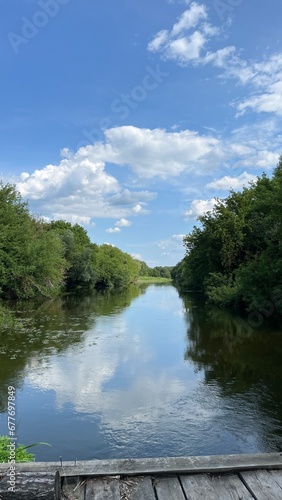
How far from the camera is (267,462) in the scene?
2.80m

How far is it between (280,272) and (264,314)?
13.9 feet

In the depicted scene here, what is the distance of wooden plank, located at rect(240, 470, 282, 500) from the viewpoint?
7.99ft

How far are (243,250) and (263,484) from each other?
103 ft

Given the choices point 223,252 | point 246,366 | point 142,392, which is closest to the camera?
point 142,392

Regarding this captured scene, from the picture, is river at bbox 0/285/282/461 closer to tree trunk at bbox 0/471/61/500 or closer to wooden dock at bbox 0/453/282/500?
wooden dock at bbox 0/453/282/500

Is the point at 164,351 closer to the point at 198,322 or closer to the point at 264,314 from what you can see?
the point at 198,322

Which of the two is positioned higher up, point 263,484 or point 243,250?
point 243,250

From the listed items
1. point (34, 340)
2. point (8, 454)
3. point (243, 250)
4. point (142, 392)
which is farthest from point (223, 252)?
point (8, 454)

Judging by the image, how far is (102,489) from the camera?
249cm

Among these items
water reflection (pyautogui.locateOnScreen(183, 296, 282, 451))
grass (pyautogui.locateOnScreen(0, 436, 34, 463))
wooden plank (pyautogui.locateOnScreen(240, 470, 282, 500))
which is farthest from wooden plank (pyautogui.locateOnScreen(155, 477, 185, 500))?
water reflection (pyautogui.locateOnScreen(183, 296, 282, 451))

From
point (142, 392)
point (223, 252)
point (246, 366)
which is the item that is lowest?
point (142, 392)

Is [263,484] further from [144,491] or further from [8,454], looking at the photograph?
[8,454]

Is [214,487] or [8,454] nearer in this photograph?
[214,487]

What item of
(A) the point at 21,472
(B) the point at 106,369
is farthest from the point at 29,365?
(A) the point at 21,472
